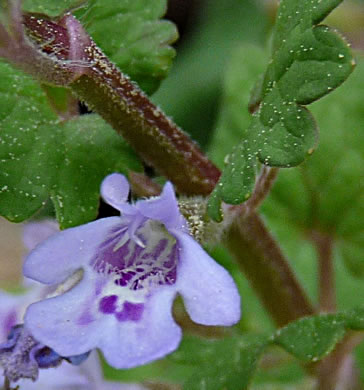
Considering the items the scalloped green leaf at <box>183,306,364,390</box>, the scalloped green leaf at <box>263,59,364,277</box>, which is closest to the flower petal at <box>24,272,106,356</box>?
the scalloped green leaf at <box>183,306,364,390</box>

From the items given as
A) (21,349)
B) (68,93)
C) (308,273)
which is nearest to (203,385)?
(21,349)

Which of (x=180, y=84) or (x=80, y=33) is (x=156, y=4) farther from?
(x=180, y=84)

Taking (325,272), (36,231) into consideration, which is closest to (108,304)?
(36,231)

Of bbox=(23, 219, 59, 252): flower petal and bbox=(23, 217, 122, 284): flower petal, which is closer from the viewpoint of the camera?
bbox=(23, 217, 122, 284): flower petal

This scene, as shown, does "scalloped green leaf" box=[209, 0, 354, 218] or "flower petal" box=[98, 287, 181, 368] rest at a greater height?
"scalloped green leaf" box=[209, 0, 354, 218]

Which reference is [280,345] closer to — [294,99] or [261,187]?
[261,187]

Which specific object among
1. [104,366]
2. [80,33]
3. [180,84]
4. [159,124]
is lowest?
[104,366]

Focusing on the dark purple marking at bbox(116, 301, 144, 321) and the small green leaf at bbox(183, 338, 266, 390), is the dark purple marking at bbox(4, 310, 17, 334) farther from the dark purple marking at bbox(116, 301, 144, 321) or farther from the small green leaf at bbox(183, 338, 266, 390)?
the dark purple marking at bbox(116, 301, 144, 321)
